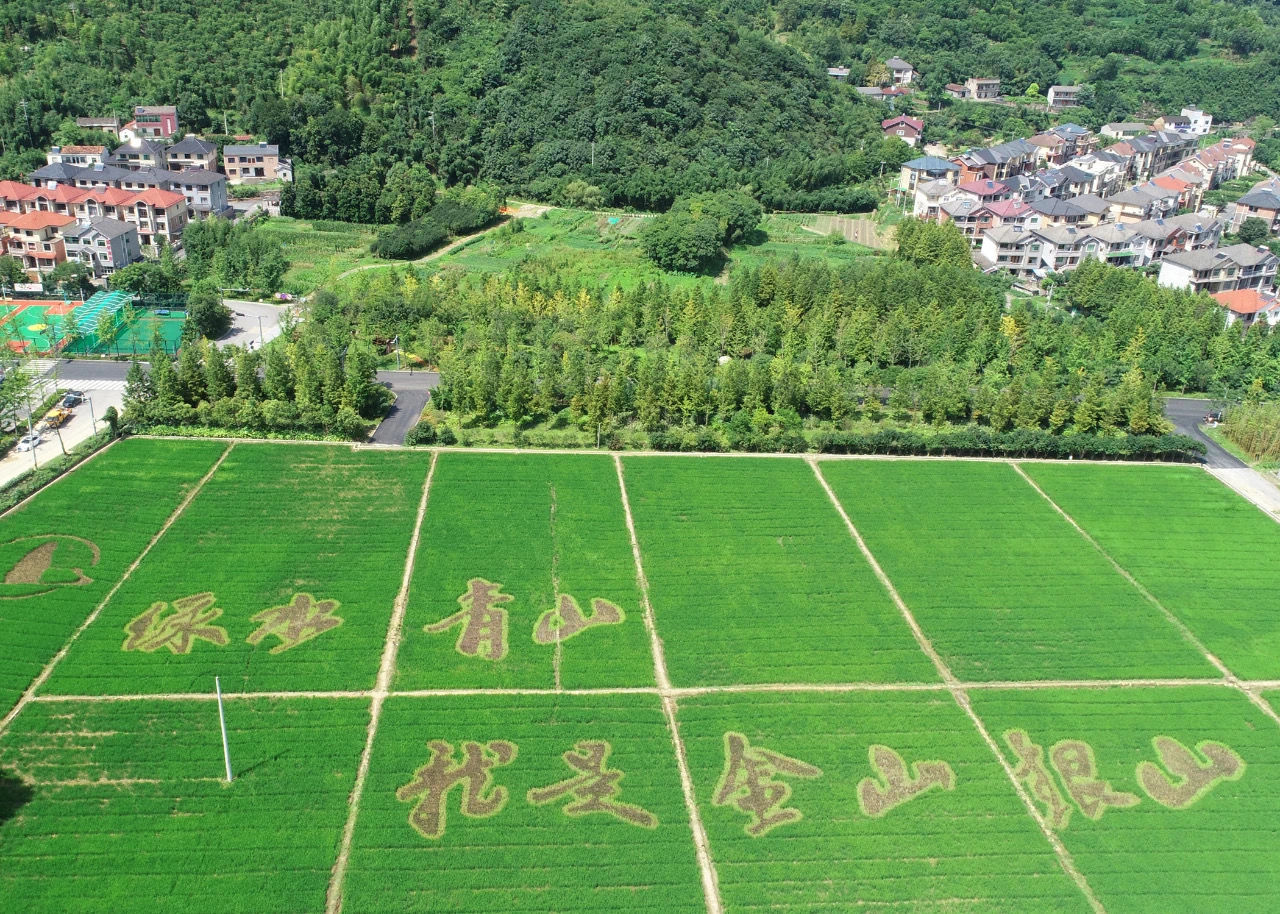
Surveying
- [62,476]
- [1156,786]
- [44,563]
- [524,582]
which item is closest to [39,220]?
[62,476]

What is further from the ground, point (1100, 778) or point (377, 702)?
point (1100, 778)

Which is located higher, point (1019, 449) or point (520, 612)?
point (1019, 449)

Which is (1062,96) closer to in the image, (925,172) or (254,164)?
(925,172)

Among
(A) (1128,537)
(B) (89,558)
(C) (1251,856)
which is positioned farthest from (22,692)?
Answer: (A) (1128,537)

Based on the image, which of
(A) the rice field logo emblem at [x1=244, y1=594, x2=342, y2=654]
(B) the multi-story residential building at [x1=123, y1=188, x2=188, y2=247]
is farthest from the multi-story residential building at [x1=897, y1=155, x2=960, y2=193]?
(A) the rice field logo emblem at [x1=244, y1=594, x2=342, y2=654]

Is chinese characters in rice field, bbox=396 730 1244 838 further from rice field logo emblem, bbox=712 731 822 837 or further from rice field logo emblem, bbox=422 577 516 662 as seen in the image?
rice field logo emblem, bbox=422 577 516 662

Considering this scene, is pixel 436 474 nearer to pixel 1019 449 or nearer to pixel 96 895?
pixel 96 895
